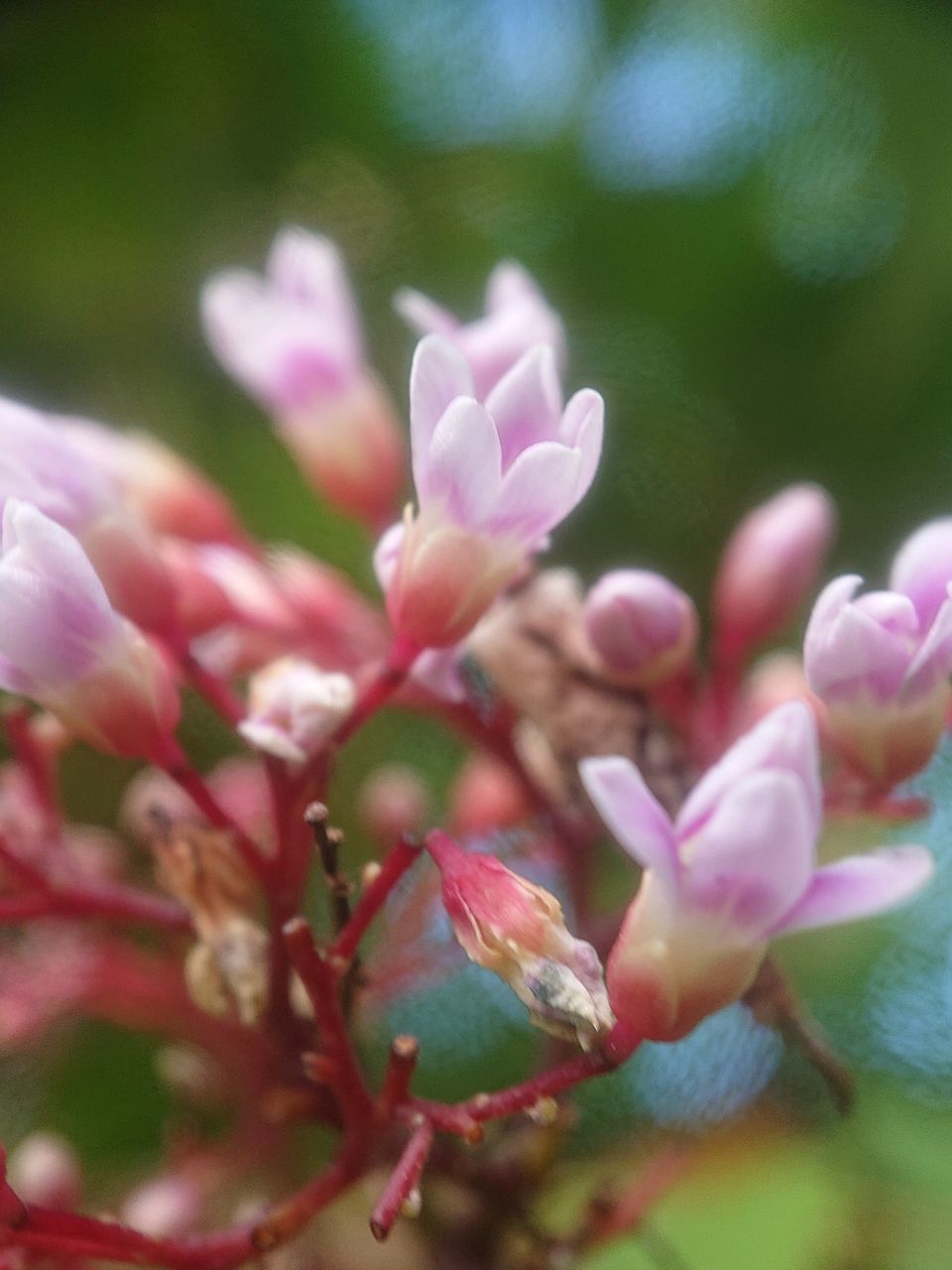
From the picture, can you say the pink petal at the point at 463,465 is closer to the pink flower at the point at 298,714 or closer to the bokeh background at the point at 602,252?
the pink flower at the point at 298,714

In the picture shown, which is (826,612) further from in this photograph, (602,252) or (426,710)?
(602,252)

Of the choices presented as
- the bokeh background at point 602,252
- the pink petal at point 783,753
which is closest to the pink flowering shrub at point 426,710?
the pink petal at point 783,753

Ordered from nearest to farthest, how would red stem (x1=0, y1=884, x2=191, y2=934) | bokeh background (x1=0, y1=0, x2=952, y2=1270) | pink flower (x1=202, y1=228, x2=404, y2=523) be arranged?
red stem (x1=0, y1=884, x2=191, y2=934) → pink flower (x1=202, y1=228, x2=404, y2=523) → bokeh background (x1=0, y1=0, x2=952, y2=1270)

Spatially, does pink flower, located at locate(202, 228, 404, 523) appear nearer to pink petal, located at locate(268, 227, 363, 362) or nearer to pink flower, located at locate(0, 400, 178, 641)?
pink petal, located at locate(268, 227, 363, 362)

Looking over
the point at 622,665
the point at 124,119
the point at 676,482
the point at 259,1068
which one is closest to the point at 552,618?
the point at 622,665

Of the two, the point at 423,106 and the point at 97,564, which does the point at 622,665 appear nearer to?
the point at 97,564

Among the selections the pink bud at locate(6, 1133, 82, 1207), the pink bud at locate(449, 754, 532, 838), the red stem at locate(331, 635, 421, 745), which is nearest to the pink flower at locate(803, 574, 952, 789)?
the red stem at locate(331, 635, 421, 745)
